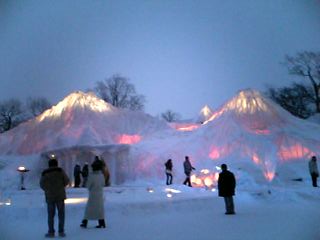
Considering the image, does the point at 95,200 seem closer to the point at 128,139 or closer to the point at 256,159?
the point at 256,159

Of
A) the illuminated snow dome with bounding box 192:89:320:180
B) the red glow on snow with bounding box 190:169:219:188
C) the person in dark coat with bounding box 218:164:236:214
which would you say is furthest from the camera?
the illuminated snow dome with bounding box 192:89:320:180

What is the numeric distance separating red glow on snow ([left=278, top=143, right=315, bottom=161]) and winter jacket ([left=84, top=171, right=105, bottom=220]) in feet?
71.7

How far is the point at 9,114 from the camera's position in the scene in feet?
214

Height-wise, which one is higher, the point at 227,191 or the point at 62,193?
the point at 62,193

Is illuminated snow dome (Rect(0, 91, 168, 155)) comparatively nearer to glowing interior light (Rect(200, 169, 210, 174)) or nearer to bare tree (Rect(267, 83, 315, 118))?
glowing interior light (Rect(200, 169, 210, 174))

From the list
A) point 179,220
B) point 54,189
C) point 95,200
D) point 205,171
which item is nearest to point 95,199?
point 95,200

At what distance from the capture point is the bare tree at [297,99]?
58375 mm

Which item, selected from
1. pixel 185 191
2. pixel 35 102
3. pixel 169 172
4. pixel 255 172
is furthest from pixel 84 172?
pixel 35 102

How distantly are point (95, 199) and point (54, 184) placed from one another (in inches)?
48.6

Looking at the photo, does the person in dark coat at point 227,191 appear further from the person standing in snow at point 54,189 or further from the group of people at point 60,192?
the person standing in snow at point 54,189

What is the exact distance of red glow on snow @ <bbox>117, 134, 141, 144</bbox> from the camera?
115 feet

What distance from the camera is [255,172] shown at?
28141 millimetres

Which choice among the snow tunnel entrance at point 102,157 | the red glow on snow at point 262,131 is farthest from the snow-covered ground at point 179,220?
the red glow on snow at point 262,131

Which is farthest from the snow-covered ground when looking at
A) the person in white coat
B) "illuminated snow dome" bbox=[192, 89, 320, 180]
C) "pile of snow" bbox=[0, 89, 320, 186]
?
"illuminated snow dome" bbox=[192, 89, 320, 180]
